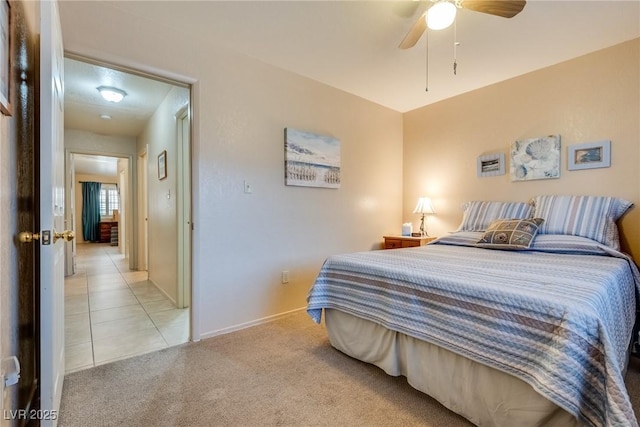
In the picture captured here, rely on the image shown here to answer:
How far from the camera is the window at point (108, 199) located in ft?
33.9

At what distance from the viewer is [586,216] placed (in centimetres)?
241

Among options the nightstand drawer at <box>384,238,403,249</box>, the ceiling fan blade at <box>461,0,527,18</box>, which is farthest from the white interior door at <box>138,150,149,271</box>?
the ceiling fan blade at <box>461,0,527,18</box>

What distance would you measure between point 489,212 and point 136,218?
5.31 m

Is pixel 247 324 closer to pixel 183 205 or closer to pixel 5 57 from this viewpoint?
pixel 183 205

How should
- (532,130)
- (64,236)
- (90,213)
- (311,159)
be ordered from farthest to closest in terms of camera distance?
(90,213) < (311,159) < (532,130) < (64,236)

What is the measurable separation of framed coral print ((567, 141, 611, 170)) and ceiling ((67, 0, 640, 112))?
802mm

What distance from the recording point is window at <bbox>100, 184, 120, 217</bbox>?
1034cm

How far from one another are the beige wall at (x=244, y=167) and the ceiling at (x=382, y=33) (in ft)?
0.37

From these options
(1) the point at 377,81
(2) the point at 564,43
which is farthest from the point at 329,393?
(2) the point at 564,43

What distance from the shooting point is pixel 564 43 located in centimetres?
244

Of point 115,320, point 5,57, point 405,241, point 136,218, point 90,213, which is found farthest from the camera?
point 90,213

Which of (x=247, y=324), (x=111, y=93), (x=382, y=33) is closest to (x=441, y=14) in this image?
Answer: (x=382, y=33)

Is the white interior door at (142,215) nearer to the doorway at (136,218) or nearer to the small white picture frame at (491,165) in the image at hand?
the doorway at (136,218)

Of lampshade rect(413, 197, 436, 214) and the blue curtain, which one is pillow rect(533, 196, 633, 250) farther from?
the blue curtain
